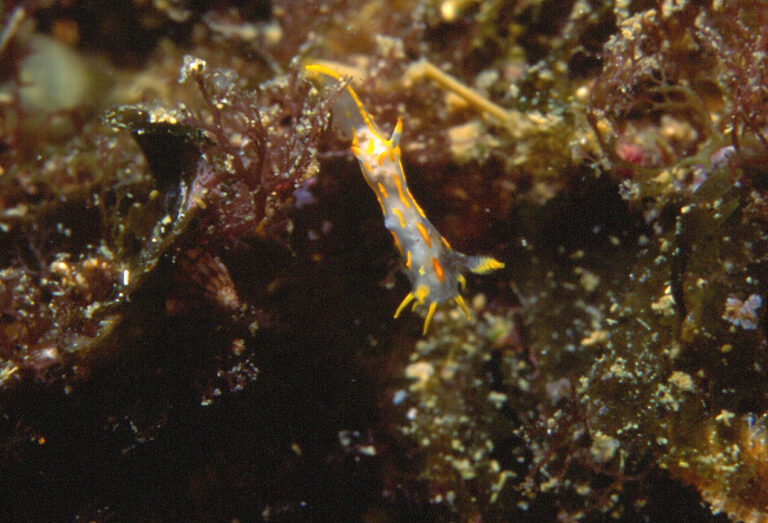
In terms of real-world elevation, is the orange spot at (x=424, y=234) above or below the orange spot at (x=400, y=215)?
below

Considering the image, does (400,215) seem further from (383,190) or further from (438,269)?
(438,269)

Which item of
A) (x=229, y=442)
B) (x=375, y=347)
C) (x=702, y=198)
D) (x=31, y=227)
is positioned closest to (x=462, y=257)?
(x=375, y=347)

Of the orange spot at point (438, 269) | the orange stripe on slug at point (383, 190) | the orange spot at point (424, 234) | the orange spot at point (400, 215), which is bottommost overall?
the orange spot at point (438, 269)

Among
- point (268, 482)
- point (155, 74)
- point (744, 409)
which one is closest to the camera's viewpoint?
point (744, 409)

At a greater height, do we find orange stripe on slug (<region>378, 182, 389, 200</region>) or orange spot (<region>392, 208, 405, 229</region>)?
orange stripe on slug (<region>378, 182, 389, 200</region>)

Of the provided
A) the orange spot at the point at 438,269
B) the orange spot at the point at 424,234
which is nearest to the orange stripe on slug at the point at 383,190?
the orange spot at the point at 424,234

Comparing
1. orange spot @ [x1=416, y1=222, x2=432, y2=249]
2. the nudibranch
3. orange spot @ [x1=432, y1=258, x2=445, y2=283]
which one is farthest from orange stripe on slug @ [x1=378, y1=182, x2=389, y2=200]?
orange spot @ [x1=432, y1=258, x2=445, y2=283]

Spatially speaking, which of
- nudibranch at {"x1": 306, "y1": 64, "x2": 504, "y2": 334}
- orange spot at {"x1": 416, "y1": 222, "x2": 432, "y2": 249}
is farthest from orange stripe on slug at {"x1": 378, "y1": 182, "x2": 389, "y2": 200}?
orange spot at {"x1": 416, "y1": 222, "x2": 432, "y2": 249}

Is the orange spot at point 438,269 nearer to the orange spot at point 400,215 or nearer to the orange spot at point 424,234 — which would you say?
the orange spot at point 424,234

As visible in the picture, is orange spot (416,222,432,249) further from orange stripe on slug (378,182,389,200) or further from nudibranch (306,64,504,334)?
orange stripe on slug (378,182,389,200)

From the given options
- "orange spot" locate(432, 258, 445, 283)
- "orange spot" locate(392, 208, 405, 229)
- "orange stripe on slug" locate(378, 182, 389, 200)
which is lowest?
"orange spot" locate(432, 258, 445, 283)

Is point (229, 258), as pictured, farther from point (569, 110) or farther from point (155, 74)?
point (155, 74)
